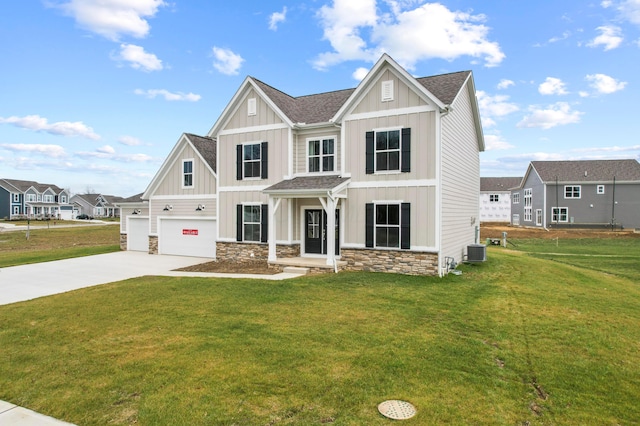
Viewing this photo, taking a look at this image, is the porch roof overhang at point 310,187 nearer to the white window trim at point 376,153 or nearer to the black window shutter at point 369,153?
the black window shutter at point 369,153

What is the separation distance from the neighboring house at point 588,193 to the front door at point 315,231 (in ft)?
122

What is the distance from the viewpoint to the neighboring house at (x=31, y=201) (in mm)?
76125

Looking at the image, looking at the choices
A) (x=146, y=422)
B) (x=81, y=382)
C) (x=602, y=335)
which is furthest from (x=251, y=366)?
(x=602, y=335)

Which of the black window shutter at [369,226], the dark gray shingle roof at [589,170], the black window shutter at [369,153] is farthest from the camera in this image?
the dark gray shingle roof at [589,170]

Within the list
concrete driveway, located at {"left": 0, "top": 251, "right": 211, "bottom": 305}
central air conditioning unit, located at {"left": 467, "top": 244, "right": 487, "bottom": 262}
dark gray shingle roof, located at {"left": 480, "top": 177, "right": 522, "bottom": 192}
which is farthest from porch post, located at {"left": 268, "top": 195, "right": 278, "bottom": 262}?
dark gray shingle roof, located at {"left": 480, "top": 177, "right": 522, "bottom": 192}

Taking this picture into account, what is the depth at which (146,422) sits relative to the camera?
407 centimetres

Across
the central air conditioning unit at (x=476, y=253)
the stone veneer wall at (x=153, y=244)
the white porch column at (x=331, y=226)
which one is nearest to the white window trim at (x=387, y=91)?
the white porch column at (x=331, y=226)

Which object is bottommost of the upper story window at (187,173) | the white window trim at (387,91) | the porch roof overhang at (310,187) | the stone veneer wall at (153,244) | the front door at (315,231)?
the stone veneer wall at (153,244)

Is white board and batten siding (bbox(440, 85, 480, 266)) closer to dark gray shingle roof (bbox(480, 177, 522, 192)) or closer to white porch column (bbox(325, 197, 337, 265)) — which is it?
white porch column (bbox(325, 197, 337, 265))

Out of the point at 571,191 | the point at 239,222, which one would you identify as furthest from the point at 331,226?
the point at 571,191

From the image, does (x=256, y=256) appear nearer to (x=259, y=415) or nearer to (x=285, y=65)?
(x=285, y=65)

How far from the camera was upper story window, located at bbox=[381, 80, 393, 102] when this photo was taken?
13602mm

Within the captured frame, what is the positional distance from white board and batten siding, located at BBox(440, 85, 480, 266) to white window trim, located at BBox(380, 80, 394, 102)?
2.06 metres

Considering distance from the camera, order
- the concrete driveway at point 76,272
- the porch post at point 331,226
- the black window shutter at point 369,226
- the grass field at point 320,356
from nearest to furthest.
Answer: the grass field at point 320,356 < the concrete driveway at point 76,272 < the porch post at point 331,226 < the black window shutter at point 369,226
